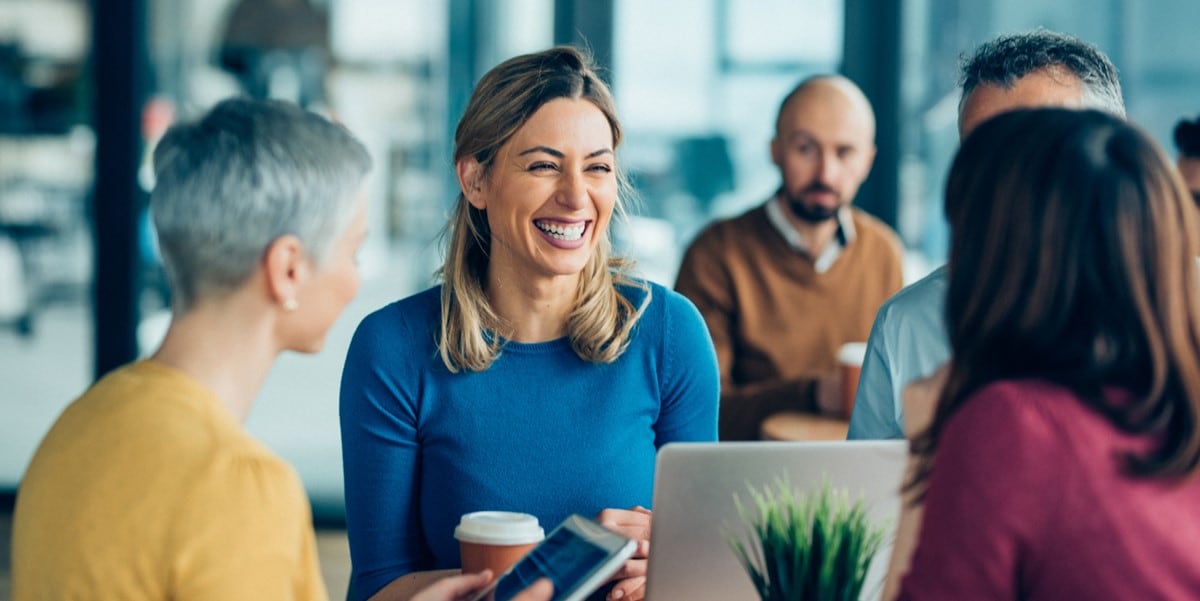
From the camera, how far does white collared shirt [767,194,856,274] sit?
3.64 m

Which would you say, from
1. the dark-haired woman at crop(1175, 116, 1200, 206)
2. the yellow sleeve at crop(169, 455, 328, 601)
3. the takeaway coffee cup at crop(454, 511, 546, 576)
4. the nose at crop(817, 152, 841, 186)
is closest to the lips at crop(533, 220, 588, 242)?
the takeaway coffee cup at crop(454, 511, 546, 576)

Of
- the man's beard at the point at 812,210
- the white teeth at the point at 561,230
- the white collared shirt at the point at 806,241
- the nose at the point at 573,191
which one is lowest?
the white collared shirt at the point at 806,241

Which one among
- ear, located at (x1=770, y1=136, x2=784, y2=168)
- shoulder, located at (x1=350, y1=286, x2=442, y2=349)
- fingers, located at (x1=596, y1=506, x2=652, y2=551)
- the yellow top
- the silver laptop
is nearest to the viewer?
the yellow top

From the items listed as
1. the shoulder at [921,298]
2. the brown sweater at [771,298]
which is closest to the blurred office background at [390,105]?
the brown sweater at [771,298]

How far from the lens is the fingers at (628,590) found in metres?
1.72

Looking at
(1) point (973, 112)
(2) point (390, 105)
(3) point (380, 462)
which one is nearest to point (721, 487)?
(3) point (380, 462)

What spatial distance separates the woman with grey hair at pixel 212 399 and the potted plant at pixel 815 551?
45 cm

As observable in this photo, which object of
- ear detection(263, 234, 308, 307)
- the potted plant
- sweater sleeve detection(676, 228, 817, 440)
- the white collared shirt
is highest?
ear detection(263, 234, 308, 307)

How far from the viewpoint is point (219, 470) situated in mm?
1116

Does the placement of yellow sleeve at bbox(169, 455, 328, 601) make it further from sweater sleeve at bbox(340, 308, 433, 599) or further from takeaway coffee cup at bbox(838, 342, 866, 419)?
takeaway coffee cup at bbox(838, 342, 866, 419)

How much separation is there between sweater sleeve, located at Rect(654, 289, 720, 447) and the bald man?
1437 millimetres

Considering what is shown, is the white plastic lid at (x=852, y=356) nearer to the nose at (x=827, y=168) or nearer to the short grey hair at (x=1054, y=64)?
the nose at (x=827, y=168)

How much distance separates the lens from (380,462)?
6.09 ft

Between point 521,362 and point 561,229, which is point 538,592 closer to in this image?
point 521,362
